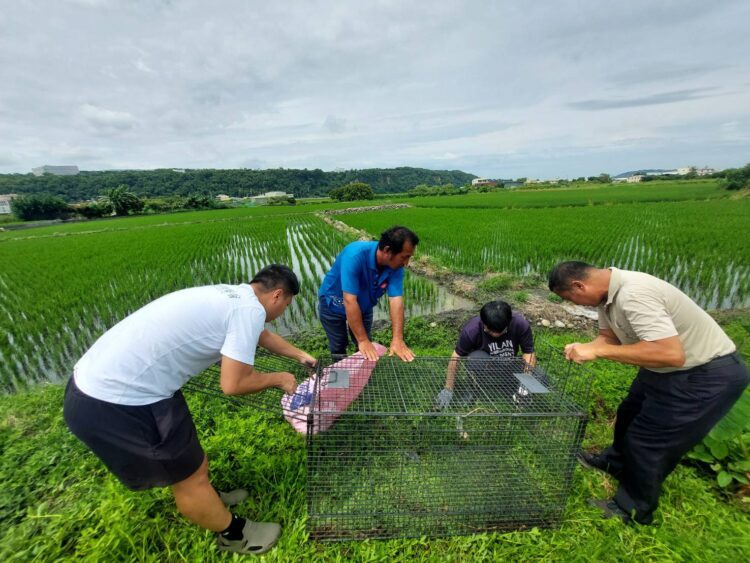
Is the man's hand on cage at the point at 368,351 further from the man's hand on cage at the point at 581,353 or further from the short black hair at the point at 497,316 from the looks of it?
the man's hand on cage at the point at 581,353

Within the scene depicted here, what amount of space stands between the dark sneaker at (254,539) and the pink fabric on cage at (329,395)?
0.56 meters

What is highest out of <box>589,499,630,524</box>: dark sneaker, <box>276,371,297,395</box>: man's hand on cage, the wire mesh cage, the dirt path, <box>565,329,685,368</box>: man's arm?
<box>565,329,685,368</box>: man's arm

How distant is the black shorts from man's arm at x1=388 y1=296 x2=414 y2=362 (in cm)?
136

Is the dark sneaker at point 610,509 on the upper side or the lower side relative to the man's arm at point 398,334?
lower

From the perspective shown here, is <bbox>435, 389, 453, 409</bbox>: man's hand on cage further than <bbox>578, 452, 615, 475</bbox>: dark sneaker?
No

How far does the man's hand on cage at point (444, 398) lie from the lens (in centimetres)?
204

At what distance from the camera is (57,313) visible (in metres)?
5.95

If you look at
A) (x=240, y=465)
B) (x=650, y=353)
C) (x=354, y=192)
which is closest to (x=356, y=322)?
(x=240, y=465)

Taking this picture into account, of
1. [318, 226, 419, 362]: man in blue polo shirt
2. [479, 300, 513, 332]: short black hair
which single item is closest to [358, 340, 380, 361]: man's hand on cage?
[318, 226, 419, 362]: man in blue polo shirt

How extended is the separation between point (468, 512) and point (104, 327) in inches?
236

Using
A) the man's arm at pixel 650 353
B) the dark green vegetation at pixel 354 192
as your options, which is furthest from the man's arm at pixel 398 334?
the dark green vegetation at pixel 354 192

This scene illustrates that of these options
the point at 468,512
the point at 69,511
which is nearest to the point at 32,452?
the point at 69,511

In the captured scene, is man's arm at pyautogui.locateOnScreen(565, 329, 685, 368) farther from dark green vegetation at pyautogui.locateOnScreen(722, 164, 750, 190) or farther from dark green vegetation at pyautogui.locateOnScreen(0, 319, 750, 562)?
dark green vegetation at pyautogui.locateOnScreen(722, 164, 750, 190)

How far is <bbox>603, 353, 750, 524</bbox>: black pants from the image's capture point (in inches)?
70.2
